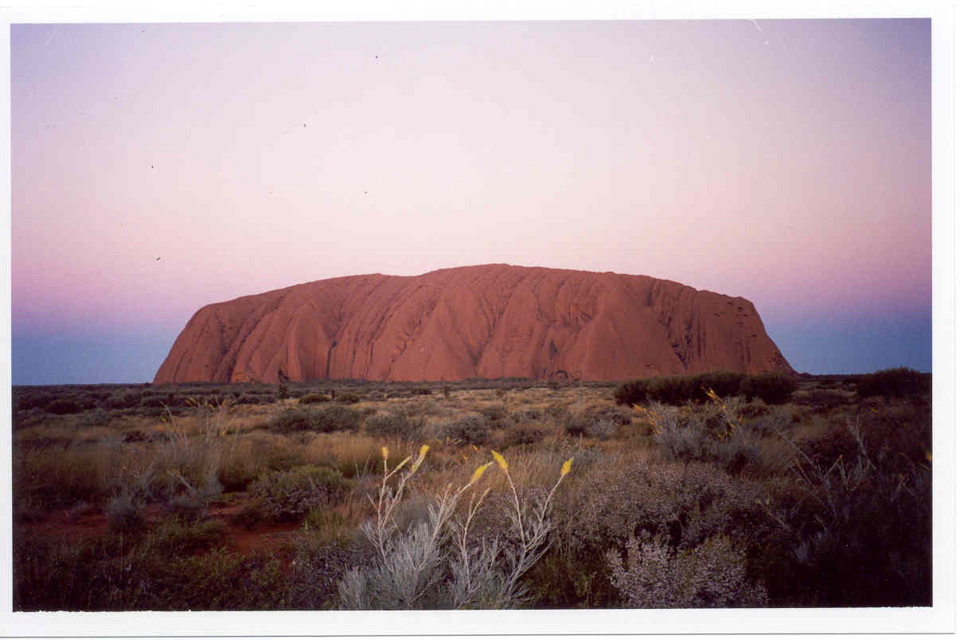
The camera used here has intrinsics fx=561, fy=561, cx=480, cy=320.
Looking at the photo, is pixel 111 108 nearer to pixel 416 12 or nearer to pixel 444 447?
pixel 416 12

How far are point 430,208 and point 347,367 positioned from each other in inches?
272

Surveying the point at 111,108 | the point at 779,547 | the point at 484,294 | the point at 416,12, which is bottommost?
the point at 779,547

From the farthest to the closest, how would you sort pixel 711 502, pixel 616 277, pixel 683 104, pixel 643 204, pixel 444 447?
pixel 616 277
pixel 444 447
pixel 643 204
pixel 683 104
pixel 711 502

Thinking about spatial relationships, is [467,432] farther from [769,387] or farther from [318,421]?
[769,387]

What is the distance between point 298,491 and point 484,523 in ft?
6.01

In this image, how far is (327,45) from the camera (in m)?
5.14

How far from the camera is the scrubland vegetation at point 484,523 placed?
357 centimetres

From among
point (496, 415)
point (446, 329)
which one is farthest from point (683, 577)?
point (446, 329)

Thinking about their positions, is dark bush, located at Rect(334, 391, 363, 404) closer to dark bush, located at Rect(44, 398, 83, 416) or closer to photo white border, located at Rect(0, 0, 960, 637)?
dark bush, located at Rect(44, 398, 83, 416)

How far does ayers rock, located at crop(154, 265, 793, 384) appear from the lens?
10844 mm

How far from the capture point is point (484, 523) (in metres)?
4.04

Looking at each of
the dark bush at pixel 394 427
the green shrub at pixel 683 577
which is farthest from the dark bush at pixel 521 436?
the green shrub at pixel 683 577

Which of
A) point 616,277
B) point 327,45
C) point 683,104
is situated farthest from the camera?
point 616,277

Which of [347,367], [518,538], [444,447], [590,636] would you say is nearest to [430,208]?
[444,447]
